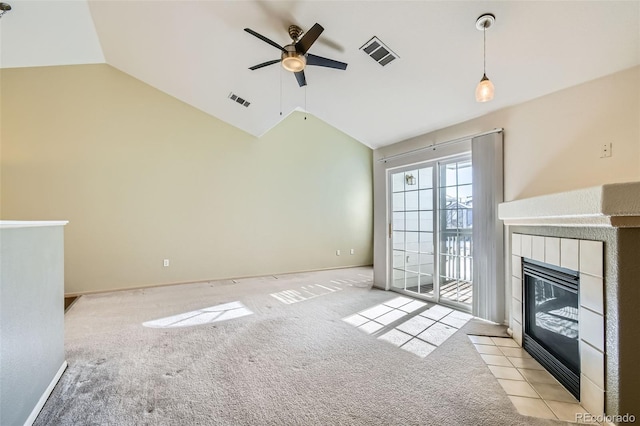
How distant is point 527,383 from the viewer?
79.4 inches

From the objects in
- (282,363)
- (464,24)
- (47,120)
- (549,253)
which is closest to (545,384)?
(549,253)

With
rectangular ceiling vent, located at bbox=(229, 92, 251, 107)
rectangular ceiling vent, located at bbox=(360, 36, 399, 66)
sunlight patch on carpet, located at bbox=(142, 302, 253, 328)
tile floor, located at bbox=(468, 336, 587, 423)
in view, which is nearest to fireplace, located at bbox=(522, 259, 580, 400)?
tile floor, located at bbox=(468, 336, 587, 423)

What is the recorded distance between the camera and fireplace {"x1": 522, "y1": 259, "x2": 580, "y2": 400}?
6.37 ft

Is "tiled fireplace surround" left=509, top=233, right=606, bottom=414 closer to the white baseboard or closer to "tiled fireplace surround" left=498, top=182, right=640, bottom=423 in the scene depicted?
"tiled fireplace surround" left=498, top=182, right=640, bottom=423

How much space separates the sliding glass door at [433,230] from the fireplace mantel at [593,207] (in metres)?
1.50

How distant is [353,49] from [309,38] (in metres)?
0.60

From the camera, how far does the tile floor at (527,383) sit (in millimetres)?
1725

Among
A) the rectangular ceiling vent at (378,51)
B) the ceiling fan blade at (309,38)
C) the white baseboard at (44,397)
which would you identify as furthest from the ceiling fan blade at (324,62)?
the white baseboard at (44,397)

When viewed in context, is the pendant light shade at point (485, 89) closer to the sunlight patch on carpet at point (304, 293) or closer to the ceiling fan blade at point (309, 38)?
the ceiling fan blade at point (309, 38)

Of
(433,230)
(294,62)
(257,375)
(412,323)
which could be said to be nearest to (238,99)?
(294,62)

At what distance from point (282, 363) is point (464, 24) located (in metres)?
3.32

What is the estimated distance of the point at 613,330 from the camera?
1573 millimetres

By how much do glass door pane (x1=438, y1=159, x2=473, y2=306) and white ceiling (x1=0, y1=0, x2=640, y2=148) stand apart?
0.73m

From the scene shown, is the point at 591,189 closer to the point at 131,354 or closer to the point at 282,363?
the point at 282,363
